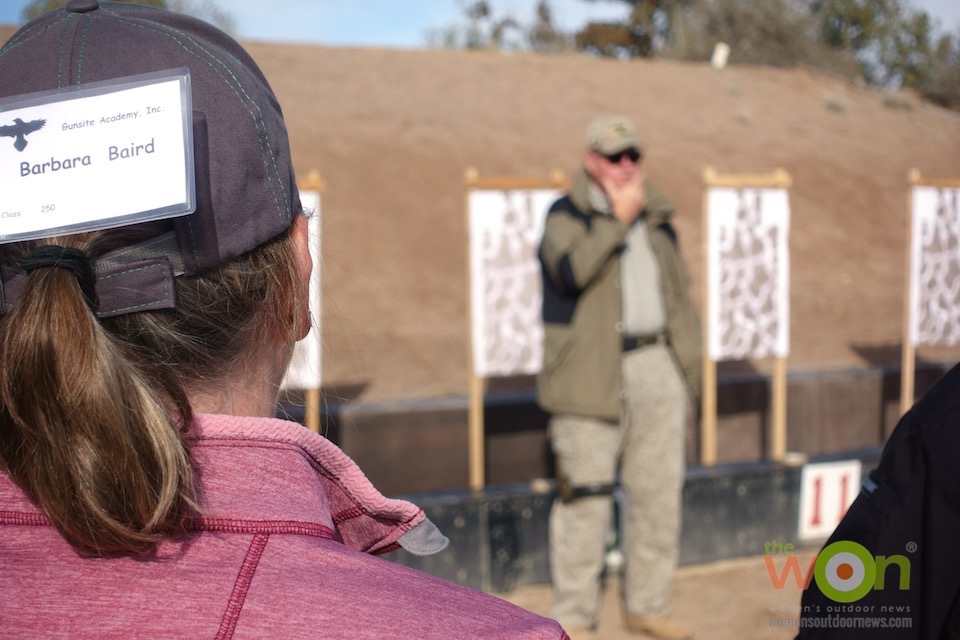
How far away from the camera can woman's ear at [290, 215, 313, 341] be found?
90cm

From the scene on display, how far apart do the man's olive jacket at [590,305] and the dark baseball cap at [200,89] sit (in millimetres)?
2797

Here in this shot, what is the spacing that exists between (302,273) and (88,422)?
0.26 m

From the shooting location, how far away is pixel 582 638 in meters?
3.80

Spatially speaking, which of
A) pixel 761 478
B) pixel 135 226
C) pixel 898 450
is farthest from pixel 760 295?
pixel 135 226

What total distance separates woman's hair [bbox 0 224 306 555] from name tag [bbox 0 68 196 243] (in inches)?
1.1

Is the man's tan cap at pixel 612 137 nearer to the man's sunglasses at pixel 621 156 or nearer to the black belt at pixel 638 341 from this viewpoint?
the man's sunglasses at pixel 621 156

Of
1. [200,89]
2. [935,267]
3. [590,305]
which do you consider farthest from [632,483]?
[200,89]

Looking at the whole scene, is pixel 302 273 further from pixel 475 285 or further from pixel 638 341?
pixel 475 285

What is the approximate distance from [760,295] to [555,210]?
197 centimetres

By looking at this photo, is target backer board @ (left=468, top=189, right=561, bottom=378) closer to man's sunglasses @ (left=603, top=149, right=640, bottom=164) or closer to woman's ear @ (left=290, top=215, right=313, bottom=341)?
man's sunglasses @ (left=603, top=149, right=640, bottom=164)

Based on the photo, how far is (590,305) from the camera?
3.68m

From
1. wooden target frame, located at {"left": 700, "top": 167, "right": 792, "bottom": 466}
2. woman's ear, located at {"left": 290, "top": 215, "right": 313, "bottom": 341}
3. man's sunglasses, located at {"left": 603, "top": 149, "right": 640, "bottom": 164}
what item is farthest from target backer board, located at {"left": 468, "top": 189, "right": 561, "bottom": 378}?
woman's ear, located at {"left": 290, "top": 215, "right": 313, "bottom": 341}

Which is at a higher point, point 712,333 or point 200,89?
point 200,89

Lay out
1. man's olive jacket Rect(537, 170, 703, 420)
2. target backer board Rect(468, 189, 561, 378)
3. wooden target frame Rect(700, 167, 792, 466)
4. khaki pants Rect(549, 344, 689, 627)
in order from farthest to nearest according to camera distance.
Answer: wooden target frame Rect(700, 167, 792, 466) → target backer board Rect(468, 189, 561, 378) → khaki pants Rect(549, 344, 689, 627) → man's olive jacket Rect(537, 170, 703, 420)
